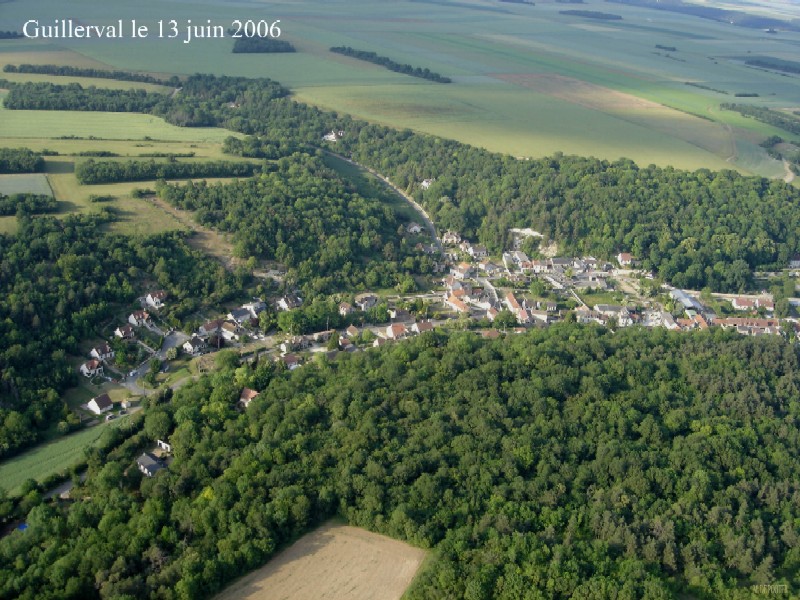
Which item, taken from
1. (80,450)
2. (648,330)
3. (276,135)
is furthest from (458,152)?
(80,450)

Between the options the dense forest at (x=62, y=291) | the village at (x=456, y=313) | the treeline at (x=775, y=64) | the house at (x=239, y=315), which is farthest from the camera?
the treeline at (x=775, y=64)

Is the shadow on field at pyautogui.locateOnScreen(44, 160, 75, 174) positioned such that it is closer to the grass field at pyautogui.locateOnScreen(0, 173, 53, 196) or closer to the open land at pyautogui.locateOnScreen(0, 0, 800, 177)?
the grass field at pyautogui.locateOnScreen(0, 173, 53, 196)

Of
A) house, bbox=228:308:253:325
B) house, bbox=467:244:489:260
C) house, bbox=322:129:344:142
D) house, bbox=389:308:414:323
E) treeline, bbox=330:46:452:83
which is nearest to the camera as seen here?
house, bbox=228:308:253:325

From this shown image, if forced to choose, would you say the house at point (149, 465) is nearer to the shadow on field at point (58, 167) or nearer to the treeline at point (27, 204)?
the treeline at point (27, 204)

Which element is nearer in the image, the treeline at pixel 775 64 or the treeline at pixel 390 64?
the treeline at pixel 390 64

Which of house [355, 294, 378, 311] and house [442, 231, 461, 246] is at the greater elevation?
house [442, 231, 461, 246]

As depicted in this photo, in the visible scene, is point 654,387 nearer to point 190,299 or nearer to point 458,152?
point 190,299

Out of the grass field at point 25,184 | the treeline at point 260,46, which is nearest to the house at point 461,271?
the grass field at point 25,184

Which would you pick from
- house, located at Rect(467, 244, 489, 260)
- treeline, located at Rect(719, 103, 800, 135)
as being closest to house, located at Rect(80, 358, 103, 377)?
house, located at Rect(467, 244, 489, 260)
